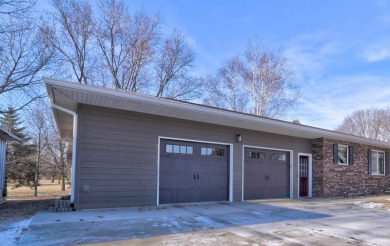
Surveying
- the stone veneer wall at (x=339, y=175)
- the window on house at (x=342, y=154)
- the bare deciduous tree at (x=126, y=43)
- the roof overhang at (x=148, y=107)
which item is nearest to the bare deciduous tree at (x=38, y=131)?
the bare deciduous tree at (x=126, y=43)

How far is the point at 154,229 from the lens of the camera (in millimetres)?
5566

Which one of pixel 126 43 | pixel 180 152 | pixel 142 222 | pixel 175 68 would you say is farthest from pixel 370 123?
pixel 142 222

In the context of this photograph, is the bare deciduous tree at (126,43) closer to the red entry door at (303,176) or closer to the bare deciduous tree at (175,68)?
the bare deciduous tree at (175,68)

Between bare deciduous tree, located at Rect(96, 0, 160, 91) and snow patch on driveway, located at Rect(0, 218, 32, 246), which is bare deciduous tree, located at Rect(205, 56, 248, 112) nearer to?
bare deciduous tree, located at Rect(96, 0, 160, 91)

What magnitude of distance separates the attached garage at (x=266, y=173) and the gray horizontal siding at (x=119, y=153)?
2.83 meters

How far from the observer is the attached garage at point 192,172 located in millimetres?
8945

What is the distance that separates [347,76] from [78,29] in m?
18.2

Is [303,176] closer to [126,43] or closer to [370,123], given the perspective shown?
[126,43]

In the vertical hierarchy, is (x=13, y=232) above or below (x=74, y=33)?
below

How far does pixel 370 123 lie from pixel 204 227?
126 feet

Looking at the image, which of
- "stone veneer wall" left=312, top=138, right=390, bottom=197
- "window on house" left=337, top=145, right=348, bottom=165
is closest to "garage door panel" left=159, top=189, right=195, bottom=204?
"stone veneer wall" left=312, top=138, right=390, bottom=197

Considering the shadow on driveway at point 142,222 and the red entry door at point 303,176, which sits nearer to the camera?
the shadow on driveway at point 142,222

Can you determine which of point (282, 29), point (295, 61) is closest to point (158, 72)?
point (282, 29)

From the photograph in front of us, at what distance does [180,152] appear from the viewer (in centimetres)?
927
